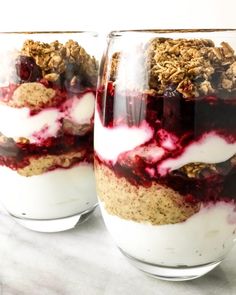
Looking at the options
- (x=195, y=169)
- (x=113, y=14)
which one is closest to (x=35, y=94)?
(x=195, y=169)

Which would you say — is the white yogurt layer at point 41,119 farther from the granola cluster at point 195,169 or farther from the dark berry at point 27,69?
the granola cluster at point 195,169

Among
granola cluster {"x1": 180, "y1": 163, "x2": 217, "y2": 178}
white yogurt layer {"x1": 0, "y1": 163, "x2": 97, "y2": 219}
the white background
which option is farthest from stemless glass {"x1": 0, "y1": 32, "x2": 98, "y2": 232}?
the white background

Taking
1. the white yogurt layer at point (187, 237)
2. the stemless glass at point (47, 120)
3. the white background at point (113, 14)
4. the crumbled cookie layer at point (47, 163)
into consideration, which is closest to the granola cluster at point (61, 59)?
the stemless glass at point (47, 120)

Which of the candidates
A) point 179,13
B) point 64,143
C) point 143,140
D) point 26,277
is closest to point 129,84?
point 143,140

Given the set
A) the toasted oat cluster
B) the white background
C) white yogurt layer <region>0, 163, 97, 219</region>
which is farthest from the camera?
the white background

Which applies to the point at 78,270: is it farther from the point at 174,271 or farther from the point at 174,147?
the point at 174,147

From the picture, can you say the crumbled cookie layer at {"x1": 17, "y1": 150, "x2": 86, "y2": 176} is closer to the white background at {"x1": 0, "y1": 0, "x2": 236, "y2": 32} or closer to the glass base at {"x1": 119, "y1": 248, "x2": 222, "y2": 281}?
the glass base at {"x1": 119, "y1": 248, "x2": 222, "y2": 281}

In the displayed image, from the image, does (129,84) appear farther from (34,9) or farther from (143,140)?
(34,9)
